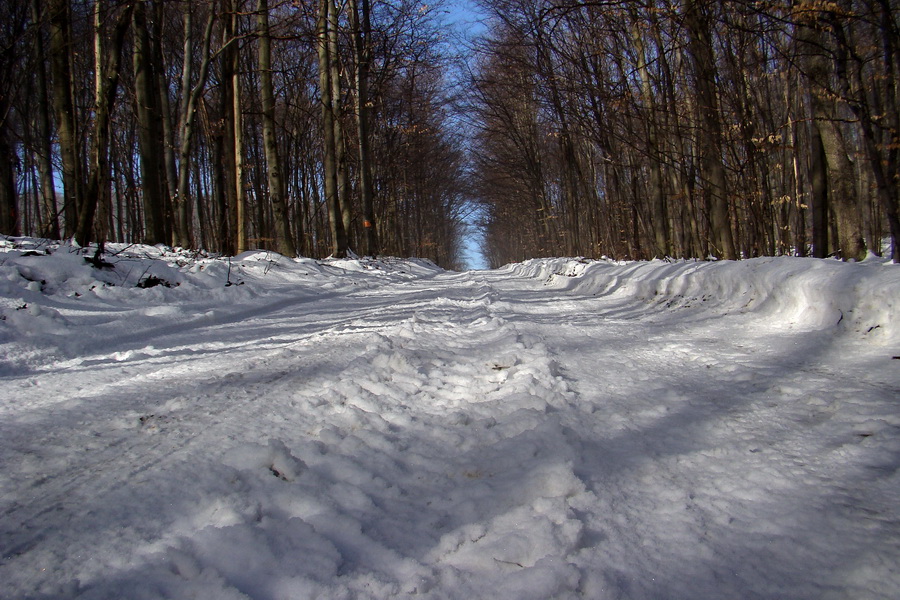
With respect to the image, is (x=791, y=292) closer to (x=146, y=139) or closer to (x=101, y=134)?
(x=101, y=134)

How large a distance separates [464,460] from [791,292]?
3.21 m

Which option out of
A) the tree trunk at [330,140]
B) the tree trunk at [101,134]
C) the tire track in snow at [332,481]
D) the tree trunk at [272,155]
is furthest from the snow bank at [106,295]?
the tree trunk at [330,140]

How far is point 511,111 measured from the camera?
22.7 m

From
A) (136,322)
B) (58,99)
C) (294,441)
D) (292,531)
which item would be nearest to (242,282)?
(136,322)

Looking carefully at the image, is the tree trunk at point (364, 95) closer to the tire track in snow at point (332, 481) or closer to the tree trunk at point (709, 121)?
the tree trunk at point (709, 121)

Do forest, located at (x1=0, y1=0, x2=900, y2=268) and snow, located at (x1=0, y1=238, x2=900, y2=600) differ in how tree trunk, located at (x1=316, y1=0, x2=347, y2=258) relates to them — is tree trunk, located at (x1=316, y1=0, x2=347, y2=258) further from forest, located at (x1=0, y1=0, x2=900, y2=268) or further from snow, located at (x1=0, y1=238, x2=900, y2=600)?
snow, located at (x1=0, y1=238, x2=900, y2=600)

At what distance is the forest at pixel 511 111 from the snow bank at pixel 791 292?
2.40m

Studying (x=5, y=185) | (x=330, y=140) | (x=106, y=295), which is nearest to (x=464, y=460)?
(x=106, y=295)

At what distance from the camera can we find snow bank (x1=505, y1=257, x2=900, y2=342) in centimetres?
279

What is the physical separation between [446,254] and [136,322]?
5183 centimetres

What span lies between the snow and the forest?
3.62 m

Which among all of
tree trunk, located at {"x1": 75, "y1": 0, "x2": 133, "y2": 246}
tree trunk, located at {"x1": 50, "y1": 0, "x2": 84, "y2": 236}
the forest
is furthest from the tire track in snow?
tree trunk, located at {"x1": 50, "y1": 0, "x2": 84, "y2": 236}

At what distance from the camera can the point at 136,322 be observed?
408cm

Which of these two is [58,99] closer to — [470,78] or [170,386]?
[170,386]
